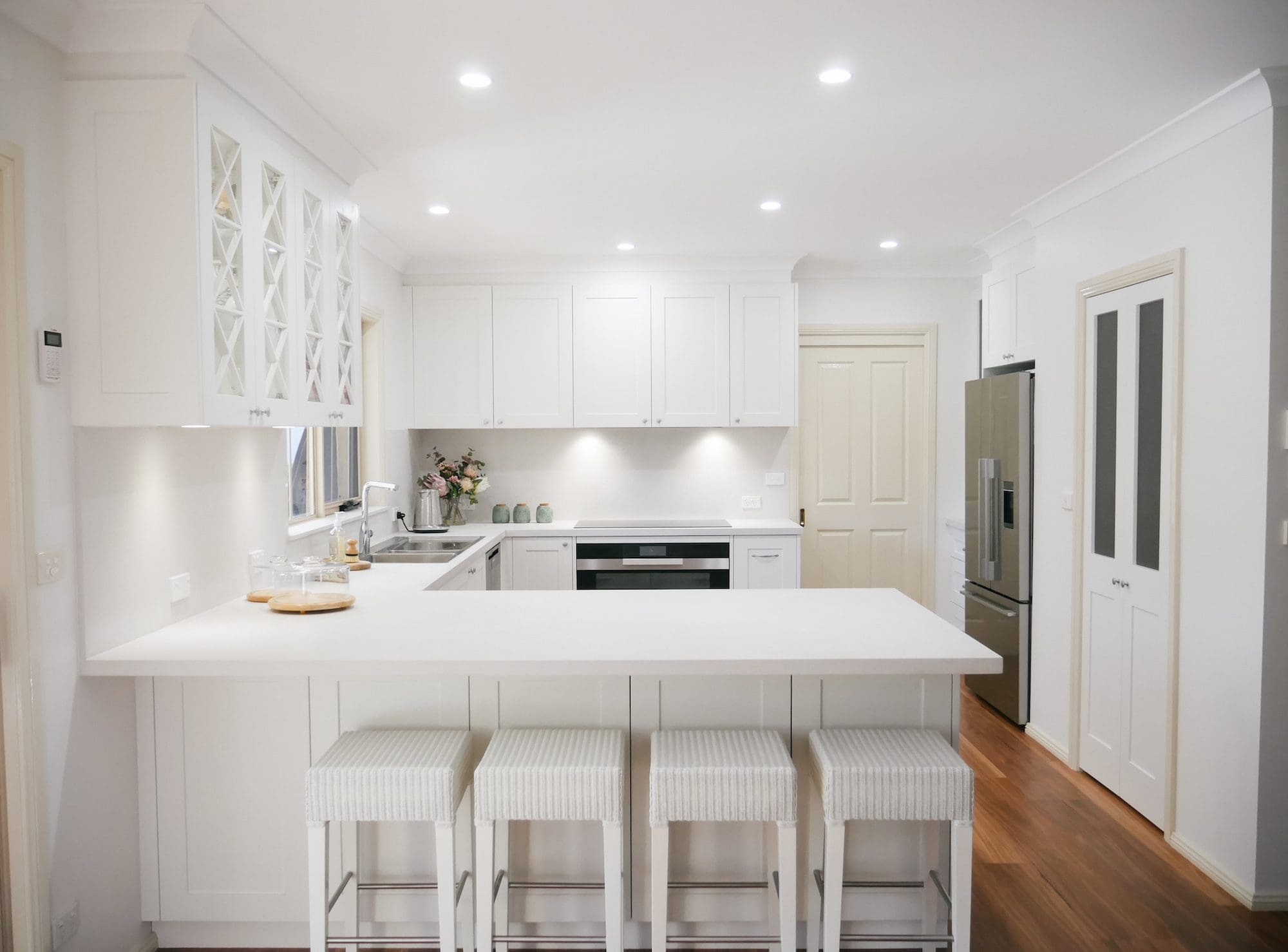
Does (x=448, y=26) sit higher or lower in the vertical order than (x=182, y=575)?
higher

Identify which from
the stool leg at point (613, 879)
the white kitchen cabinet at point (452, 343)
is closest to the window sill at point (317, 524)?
the white kitchen cabinet at point (452, 343)

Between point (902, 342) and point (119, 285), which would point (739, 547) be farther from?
point (119, 285)

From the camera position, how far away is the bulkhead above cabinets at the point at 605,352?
5.12 m

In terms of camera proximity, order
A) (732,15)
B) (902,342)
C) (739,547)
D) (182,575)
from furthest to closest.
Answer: (902,342), (739,547), (182,575), (732,15)

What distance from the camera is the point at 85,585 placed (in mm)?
2127

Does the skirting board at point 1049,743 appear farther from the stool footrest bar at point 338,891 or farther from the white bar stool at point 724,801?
the stool footrest bar at point 338,891

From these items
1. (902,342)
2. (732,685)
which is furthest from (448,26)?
(902,342)

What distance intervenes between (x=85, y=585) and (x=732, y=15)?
7.13 feet

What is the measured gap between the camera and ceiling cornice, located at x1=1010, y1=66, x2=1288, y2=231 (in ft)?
8.21

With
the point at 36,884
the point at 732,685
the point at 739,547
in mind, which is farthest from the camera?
the point at 739,547

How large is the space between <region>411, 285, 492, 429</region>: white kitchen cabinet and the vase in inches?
19.0

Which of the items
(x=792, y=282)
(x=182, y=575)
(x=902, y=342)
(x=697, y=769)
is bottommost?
(x=697, y=769)

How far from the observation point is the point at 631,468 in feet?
18.1

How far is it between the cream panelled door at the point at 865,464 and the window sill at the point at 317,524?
280cm
